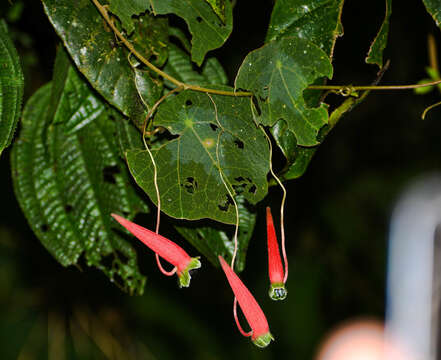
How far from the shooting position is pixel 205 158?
53 cm

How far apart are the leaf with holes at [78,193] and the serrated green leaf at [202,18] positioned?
187 mm

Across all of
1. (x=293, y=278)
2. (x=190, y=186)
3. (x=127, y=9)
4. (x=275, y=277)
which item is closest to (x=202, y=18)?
(x=127, y=9)

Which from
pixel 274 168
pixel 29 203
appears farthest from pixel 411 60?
pixel 29 203

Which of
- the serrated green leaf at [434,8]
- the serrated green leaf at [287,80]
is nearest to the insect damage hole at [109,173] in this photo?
the serrated green leaf at [287,80]

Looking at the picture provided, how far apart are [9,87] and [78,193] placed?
20 cm

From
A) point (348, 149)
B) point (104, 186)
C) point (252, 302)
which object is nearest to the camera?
point (252, 302)

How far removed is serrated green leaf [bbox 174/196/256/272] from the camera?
602 mm

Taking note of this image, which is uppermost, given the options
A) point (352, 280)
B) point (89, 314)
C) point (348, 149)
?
point (89, 314)

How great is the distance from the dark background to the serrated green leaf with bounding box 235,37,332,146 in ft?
2.91

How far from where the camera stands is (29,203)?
665mm

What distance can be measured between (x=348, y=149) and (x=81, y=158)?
139 cm

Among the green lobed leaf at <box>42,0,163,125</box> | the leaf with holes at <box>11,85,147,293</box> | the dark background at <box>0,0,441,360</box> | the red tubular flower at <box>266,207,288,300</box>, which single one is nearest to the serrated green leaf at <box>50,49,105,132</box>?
the leaf with holes at <box>11,85,147,293</box>

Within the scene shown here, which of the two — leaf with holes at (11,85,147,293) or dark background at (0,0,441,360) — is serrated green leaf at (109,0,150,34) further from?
dark background at (0,0,441,360)

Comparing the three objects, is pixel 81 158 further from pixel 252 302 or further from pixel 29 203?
pixel 252 302
